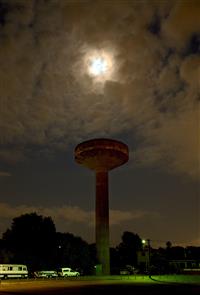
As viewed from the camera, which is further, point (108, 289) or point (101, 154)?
point (101, 154)

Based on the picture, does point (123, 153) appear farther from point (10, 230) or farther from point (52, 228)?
point (10, 230)

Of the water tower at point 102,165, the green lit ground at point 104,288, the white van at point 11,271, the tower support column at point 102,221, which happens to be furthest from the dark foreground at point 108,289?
the tower support column at point 102,221

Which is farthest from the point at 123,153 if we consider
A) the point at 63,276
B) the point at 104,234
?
the point at 63,276

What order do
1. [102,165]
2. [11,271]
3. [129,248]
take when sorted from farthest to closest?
1. [129,248]
2. [102,165]
3. [11,271]

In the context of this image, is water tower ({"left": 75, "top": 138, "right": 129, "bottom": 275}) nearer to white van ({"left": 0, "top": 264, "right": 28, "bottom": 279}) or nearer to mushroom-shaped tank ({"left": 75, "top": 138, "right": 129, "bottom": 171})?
mushroom-shaped tank ({"left": 75, "top": 138, "right": 129, "bottom": 171})

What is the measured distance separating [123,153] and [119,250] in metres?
53.1

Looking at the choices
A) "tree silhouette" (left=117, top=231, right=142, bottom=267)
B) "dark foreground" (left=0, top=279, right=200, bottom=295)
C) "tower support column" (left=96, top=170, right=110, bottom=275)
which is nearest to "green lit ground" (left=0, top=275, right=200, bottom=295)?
"dark foreground" (left=0, top=279, right=200, bottom=295)

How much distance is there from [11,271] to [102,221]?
27.2 meters

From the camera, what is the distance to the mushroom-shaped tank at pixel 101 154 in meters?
77.6

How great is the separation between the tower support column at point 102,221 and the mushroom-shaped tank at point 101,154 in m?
2.30

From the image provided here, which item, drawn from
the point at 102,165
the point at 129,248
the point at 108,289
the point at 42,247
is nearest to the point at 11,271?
the point at 42,247

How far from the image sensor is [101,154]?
256 feet

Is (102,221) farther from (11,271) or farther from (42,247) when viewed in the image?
(11,271)

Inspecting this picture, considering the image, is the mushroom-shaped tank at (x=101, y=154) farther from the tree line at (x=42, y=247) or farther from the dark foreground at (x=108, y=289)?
the dark foreground at (x=108, y=289)
